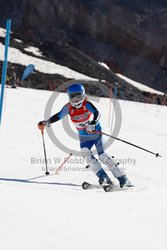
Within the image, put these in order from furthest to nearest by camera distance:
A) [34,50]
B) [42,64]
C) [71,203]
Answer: [34,50] < [42,64] < [71,203]

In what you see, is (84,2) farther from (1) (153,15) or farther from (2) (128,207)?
(2) (128,207)

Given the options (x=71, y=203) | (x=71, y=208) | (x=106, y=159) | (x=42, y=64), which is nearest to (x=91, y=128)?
(x=106, y=159)

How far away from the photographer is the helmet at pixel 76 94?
6648 millimetres

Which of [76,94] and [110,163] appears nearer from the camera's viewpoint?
[76,94]

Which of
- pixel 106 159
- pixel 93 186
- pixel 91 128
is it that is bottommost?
pixel 93 186

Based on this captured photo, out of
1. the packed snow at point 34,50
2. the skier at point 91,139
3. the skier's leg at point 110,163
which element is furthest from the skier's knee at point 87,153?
the packed snow at point 34,50

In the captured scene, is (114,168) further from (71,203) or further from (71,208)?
(71,208)

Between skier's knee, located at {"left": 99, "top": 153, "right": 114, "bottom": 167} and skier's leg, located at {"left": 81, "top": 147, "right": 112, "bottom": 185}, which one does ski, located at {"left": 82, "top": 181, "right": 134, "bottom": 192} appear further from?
skier's knee, located at {"left": 99, "top": 153, "right": 114, "bottom": 167}

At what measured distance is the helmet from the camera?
21.8ft

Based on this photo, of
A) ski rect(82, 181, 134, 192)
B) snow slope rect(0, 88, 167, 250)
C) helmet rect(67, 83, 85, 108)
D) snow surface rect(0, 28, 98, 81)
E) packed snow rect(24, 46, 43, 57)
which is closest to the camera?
snow slope rect(0, 88, 167, 250)

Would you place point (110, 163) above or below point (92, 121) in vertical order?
below

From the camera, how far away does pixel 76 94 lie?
21.9 ft

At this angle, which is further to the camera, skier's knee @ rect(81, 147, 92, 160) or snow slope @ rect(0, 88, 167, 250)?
skier's knee @ rect(81, 147, 92, 160)

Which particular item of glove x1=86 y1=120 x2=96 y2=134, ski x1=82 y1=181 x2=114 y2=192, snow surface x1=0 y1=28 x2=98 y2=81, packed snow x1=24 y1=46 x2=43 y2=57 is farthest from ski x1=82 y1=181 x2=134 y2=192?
packed snow x1=24 y1=46 x2=43 y2=57
